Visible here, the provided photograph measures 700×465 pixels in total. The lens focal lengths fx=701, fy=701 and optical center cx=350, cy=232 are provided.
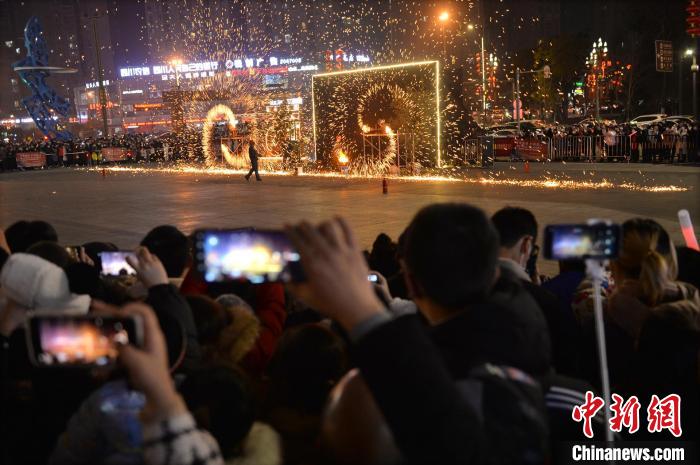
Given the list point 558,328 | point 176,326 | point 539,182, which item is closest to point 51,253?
point 176,326

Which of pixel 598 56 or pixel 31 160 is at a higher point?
pixel 598 56

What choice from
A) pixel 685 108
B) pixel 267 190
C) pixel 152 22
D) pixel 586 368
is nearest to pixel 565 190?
pixel 267 190

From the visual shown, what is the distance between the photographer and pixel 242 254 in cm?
197

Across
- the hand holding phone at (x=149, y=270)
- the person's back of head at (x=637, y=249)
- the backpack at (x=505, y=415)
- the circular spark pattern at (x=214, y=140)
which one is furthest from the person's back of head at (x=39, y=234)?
the circular spark pattern at (x=214, y=140)

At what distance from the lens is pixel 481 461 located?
5.05 feet

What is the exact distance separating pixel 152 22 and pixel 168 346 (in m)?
152

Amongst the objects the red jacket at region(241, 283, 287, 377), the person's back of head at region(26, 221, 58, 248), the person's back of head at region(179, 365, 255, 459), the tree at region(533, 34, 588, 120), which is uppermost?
the tree at region(533, 34, 588, 120)

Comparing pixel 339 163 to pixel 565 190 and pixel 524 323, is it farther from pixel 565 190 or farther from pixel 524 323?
pixel 524 323

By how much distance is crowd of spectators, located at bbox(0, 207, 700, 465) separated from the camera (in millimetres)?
1494

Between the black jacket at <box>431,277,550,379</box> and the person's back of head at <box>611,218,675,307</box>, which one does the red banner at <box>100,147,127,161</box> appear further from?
the black jacket at <box>431,277,550,379</box>

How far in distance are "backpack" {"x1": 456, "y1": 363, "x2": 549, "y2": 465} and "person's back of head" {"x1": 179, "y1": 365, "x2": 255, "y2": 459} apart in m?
0.84

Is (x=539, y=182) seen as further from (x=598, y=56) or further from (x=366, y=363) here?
(x=598, y=56)

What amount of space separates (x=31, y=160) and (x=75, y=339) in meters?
43.6

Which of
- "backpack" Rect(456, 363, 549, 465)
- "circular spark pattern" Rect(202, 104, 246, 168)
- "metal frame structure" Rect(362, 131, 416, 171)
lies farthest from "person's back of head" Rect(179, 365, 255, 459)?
"circular spark pattern" Rect(202, 104, 246, 168)
